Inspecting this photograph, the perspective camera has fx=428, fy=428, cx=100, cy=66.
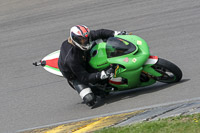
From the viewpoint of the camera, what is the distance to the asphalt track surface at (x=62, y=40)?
7566 millimetres

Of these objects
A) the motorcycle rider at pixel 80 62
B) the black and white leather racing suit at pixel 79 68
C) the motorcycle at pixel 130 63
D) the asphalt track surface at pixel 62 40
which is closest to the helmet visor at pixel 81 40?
the motorcycle rider at pixel 80 62

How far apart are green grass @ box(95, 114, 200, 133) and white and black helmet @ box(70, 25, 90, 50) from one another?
6.46 feet

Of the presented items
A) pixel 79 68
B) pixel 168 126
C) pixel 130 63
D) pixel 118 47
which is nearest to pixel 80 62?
pixel 79 68

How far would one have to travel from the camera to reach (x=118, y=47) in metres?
7.34

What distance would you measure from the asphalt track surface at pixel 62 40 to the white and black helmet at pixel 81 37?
45.8 inches

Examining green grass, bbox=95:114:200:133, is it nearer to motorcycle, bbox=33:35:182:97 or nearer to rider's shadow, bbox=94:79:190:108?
motorcycle, bbox=33:35:182:97

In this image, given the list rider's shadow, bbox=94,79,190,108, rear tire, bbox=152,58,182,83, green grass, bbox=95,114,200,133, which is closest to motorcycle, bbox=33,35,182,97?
rear tire, bbox=152,58,182,83

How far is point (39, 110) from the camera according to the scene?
8133mm

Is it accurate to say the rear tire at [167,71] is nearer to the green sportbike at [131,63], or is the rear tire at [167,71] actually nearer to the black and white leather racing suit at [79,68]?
the green sportbike at [131,63]

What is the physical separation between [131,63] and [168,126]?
2189 mm

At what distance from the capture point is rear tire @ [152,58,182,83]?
724 cm

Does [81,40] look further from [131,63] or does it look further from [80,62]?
[131,63]

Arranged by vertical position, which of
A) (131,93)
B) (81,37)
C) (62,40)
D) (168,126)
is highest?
(81,37)

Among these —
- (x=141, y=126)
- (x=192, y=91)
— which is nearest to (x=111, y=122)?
(x=141, y=126)
